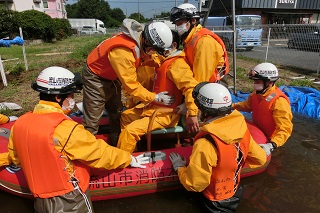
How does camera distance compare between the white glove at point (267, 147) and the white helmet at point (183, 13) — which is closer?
the white glove at point (267, 147)

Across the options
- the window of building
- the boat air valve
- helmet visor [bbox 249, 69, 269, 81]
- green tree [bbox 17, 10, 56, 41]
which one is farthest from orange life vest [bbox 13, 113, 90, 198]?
the window of building

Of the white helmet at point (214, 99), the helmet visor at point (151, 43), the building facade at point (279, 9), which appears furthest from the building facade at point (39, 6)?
the white helmet at point (214, 99)

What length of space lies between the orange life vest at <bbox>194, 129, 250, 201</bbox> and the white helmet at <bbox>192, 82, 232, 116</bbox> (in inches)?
9.5

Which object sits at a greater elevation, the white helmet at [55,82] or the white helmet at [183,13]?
the white helmet at [183,13]

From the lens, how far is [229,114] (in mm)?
2596

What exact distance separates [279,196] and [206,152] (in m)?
1.67

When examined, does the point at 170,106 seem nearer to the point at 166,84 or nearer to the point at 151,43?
the point at 166,84

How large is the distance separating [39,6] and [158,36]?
44.7m

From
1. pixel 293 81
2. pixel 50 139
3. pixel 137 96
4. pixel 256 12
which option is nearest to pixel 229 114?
pixel 137 96

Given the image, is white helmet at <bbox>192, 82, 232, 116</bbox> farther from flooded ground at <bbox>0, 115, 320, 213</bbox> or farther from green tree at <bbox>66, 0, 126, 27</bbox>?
green tree at <bbox>66, 0, 126, 27</bbox>

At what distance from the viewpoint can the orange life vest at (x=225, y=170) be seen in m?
2.53

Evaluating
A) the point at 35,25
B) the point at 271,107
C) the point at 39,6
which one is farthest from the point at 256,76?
the point at 39,6

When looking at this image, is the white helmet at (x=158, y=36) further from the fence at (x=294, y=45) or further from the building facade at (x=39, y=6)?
the building facade at (x=39, y=6)

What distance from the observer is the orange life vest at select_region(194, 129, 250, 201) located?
2.53 m
